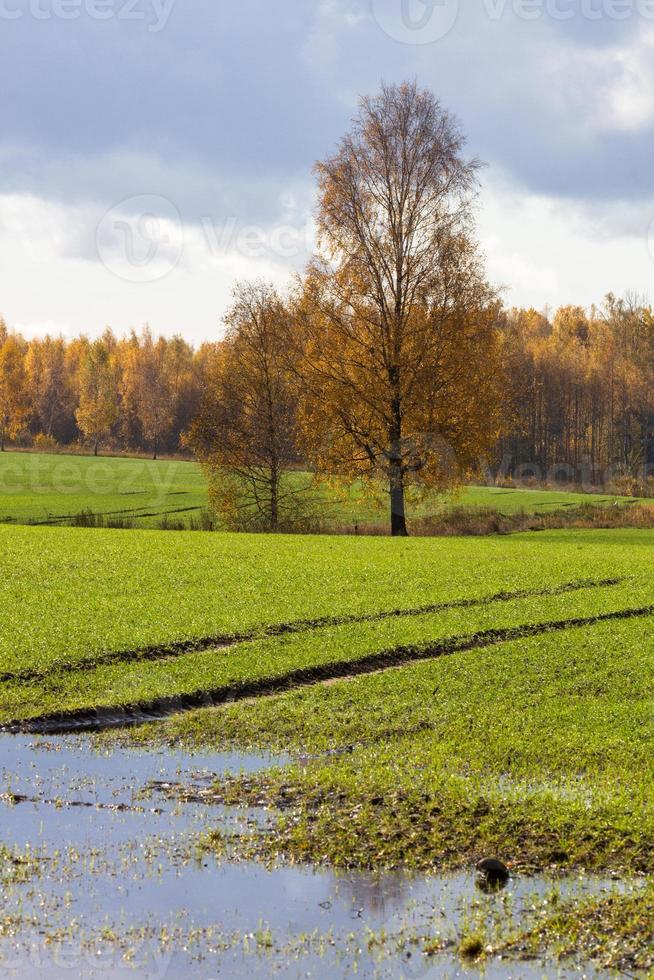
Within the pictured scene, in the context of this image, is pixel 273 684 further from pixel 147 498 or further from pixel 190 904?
pixel 147 498

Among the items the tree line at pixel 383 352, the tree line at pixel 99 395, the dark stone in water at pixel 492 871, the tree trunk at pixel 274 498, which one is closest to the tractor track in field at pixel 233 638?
the dark stone in water at pixel 492 871

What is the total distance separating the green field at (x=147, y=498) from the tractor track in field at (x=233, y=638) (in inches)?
949

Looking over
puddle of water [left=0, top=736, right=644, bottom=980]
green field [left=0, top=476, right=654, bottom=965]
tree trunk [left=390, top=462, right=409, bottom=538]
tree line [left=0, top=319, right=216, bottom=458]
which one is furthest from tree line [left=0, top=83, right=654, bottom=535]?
tree line [left=0, top=319, right=216, bottom=458]

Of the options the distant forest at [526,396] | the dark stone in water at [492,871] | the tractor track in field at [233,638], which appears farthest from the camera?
the distant forest at [526,396]

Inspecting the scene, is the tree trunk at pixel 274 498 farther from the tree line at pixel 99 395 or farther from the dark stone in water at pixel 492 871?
the tree line at pixel 99 395

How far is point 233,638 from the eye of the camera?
19.0 meters

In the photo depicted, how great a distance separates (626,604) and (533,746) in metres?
12.1

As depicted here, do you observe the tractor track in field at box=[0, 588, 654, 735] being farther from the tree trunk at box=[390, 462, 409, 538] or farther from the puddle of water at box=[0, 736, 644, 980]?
the tree trunk at box=[390, 462, 409, 538]

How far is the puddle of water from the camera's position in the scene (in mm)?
7223

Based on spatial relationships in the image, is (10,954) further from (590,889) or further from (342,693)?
(342,693)

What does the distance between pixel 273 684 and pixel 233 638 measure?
2926 mm

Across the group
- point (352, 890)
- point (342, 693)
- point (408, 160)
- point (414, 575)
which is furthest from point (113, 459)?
point (352, 890)

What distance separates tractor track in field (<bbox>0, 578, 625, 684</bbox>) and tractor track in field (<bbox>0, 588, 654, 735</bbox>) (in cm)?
184

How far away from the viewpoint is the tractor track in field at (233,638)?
53.7 feet
